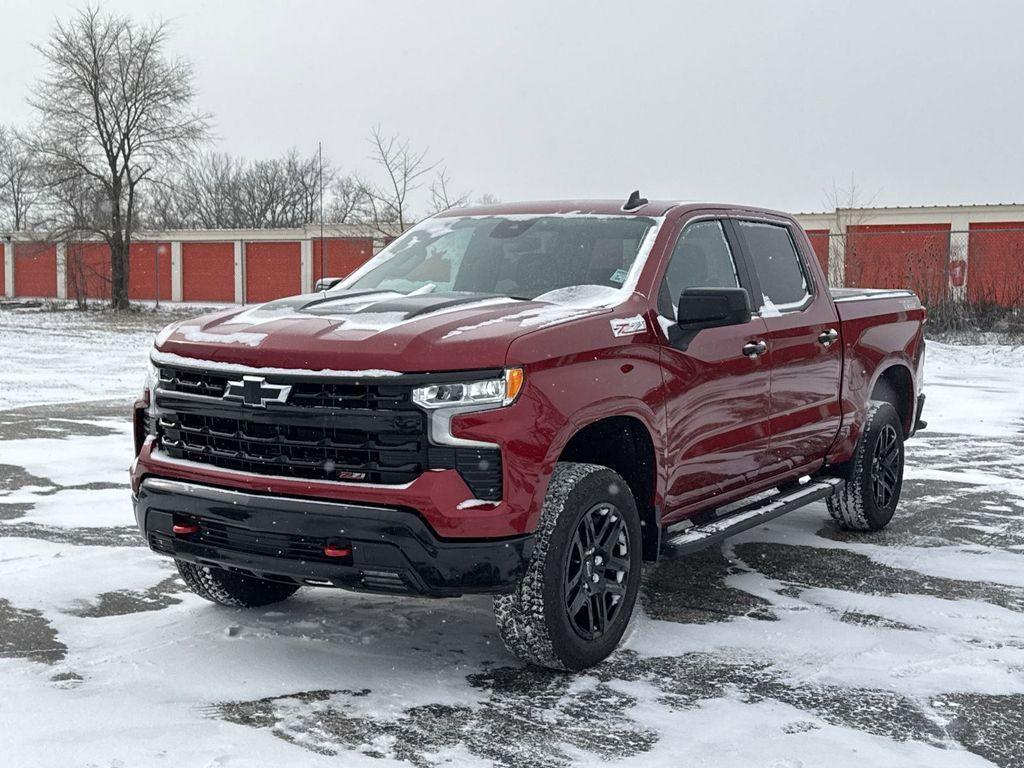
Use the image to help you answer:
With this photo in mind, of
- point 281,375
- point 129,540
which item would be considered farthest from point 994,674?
point 129,540

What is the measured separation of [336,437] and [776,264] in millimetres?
3125

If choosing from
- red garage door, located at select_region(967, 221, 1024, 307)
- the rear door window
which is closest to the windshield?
the rear door window

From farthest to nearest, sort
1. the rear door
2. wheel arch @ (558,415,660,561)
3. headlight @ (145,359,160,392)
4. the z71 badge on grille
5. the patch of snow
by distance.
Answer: the rear door
wheel arch @ (558,415,660,561)
headlight @ (145,359,160,392)
the patch of snow
the z71 badge on grille

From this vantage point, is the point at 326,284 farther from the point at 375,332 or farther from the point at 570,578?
the point at 570,578

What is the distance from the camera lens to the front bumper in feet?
13.1

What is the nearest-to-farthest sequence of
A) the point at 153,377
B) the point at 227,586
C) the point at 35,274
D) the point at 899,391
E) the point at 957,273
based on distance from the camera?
1. the point at 153,377
2. the point at 227,586
3. the point at 899,391
4. the point at 957,273
5. the point at 35,274

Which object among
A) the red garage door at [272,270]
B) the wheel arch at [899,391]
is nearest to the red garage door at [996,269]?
the wheel arch at [899,391]

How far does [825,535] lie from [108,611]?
4.26 m

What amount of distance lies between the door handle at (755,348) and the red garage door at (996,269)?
22310 millimetres

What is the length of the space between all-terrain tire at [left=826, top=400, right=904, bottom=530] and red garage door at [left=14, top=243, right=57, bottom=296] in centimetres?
6216

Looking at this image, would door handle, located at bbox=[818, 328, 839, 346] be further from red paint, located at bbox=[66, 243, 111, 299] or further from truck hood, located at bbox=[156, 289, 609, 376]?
red paint, located at bbox=[66, 243, 111, 299]

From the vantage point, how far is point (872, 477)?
7.08 meters

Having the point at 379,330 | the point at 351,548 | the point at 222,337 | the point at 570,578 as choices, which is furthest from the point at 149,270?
the point at 351,548

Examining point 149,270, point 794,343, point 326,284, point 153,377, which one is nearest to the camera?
point 153,377
